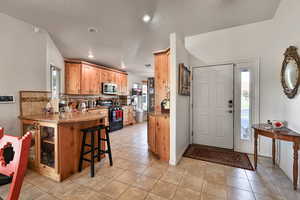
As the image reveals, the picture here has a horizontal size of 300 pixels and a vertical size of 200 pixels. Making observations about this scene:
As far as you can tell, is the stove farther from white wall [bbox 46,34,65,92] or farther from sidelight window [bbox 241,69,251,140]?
sidelight window [bbox 241,69,251,140]

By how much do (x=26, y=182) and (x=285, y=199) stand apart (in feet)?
11.3

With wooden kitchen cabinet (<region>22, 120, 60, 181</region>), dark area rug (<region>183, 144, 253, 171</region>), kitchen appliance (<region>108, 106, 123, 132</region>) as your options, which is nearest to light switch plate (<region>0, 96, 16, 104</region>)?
wooden kitchen cabinet (<region>22, 120, 60, 181</region>)

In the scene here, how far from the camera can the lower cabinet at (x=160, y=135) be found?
2654mm

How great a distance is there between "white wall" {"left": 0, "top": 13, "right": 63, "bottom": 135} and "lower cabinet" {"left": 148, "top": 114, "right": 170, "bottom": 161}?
2.45 meters

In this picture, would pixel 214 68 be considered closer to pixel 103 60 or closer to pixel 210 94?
pixel 210 94

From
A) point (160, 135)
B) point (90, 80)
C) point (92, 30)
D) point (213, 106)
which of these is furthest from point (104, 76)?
point (213, 106)

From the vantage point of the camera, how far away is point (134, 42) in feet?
11.2

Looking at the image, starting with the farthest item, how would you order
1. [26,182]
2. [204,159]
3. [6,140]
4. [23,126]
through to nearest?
[204,159]
[23,126]
[26,182]
[6,140]

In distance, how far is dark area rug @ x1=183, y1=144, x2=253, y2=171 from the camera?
2541 mm

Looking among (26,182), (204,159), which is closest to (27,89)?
(26,182)

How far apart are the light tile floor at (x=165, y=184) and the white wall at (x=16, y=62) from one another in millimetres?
1125

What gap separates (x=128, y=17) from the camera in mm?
2436

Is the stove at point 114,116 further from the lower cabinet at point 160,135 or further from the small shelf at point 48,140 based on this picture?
→ the small shelf at point 48,140

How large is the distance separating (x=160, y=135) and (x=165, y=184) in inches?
37.2
